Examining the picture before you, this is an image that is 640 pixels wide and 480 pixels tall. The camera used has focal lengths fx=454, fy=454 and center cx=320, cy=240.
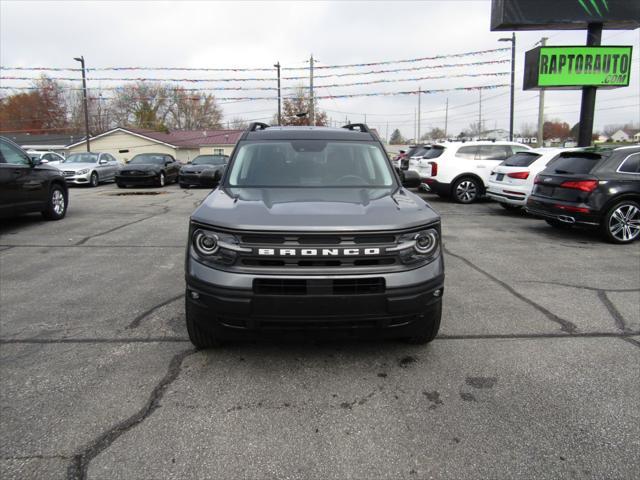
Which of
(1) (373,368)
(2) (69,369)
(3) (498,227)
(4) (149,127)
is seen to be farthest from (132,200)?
(4) (149,127)

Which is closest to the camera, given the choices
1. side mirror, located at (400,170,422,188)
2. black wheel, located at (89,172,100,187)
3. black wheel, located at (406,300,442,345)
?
black wheel, located at (406,300,442,345)

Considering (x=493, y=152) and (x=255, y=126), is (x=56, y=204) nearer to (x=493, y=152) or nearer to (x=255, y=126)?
(x=255, y=126)

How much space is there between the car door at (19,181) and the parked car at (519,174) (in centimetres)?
1028

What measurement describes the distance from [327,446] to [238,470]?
0.48 meters

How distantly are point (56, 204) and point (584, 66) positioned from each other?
55.5 ft

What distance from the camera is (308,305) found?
2826 millimetres

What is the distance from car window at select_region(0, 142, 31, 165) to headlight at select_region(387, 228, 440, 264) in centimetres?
835

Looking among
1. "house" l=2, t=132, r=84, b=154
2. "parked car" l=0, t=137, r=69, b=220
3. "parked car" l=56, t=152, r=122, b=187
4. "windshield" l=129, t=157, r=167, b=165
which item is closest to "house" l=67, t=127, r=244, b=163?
"house" l=2, t=132, r=84, b=154

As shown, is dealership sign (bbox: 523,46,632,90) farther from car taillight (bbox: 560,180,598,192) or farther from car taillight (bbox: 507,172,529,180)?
car taillight (bbox: 560,180,598,192)

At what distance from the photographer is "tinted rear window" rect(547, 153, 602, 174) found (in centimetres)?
791

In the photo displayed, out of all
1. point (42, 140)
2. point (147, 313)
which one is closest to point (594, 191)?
point (147, 313)

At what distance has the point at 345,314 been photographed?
286 cm

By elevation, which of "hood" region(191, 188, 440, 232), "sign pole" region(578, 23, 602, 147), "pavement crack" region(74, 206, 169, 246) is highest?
"sign pole" region(578, 23, 602, 147)

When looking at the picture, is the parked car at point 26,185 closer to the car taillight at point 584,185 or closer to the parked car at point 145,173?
the parked car at point 145,173
